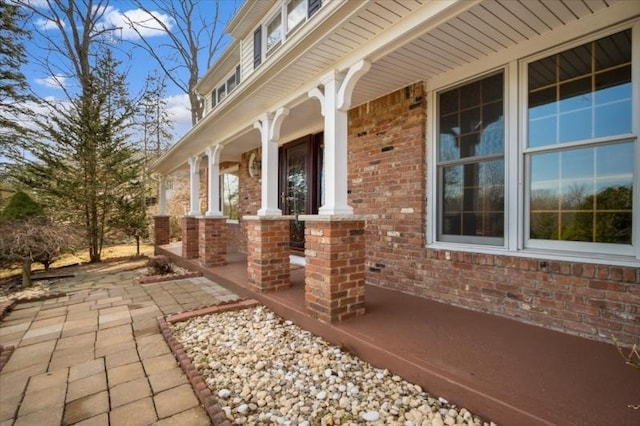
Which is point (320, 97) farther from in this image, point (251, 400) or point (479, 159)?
point (251, 400)

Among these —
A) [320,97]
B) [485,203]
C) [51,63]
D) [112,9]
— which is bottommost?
[485,203]

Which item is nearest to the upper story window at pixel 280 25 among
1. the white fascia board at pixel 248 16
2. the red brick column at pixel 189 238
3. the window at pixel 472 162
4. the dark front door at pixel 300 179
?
the white fascia board at pixel 248 16

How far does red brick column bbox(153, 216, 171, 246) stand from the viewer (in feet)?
30.2

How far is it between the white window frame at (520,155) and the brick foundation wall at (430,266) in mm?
95

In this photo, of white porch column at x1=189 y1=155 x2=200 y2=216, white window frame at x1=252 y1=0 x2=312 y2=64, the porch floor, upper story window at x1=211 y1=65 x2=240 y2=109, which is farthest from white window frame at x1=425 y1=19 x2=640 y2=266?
upper story window at x1=211 y1=65 x2=240 y2=109

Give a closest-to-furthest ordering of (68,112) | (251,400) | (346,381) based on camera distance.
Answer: (251,400)
(346,381)
(68,112)

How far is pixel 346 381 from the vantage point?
2.16m

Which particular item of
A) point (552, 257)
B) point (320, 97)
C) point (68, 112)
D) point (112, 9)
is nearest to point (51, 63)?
point (112, 9)

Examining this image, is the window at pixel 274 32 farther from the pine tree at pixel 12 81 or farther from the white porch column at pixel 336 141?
the pine tree at pixel 12 81

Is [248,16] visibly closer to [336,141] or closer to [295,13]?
[295,13]

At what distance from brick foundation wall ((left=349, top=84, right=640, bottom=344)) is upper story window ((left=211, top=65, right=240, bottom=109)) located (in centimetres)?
496

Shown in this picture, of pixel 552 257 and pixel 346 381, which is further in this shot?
pixel 552 257

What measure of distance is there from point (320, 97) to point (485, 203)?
1920mm

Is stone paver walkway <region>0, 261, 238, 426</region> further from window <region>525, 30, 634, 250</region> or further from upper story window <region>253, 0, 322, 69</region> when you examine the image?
upper story window <region>253, 0, 322, 69</region>
